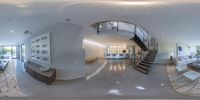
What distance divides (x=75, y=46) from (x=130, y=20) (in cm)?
39

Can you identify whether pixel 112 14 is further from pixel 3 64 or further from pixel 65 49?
pixel 3 64

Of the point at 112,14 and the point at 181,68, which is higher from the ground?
the point at 112,14

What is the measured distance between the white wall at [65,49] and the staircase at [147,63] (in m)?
0.42

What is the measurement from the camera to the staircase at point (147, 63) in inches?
49.9

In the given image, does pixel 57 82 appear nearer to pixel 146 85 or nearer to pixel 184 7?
pixel 146 85

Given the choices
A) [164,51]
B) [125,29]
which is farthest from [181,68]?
[125,29]

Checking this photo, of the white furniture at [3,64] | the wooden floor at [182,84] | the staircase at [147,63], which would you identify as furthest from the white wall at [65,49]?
the wooden floor at [182,84]

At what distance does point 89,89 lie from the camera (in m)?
1.36

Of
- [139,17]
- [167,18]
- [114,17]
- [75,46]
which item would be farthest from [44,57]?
[167,18]

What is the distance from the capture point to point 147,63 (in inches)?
50.4

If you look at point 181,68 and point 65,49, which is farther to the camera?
point 181,68

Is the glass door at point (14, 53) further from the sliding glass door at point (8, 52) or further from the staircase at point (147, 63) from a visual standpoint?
the staircase at point (147, 63)

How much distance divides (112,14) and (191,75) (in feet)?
2.17

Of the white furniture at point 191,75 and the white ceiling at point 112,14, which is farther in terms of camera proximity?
the white furniture at point 191,75
